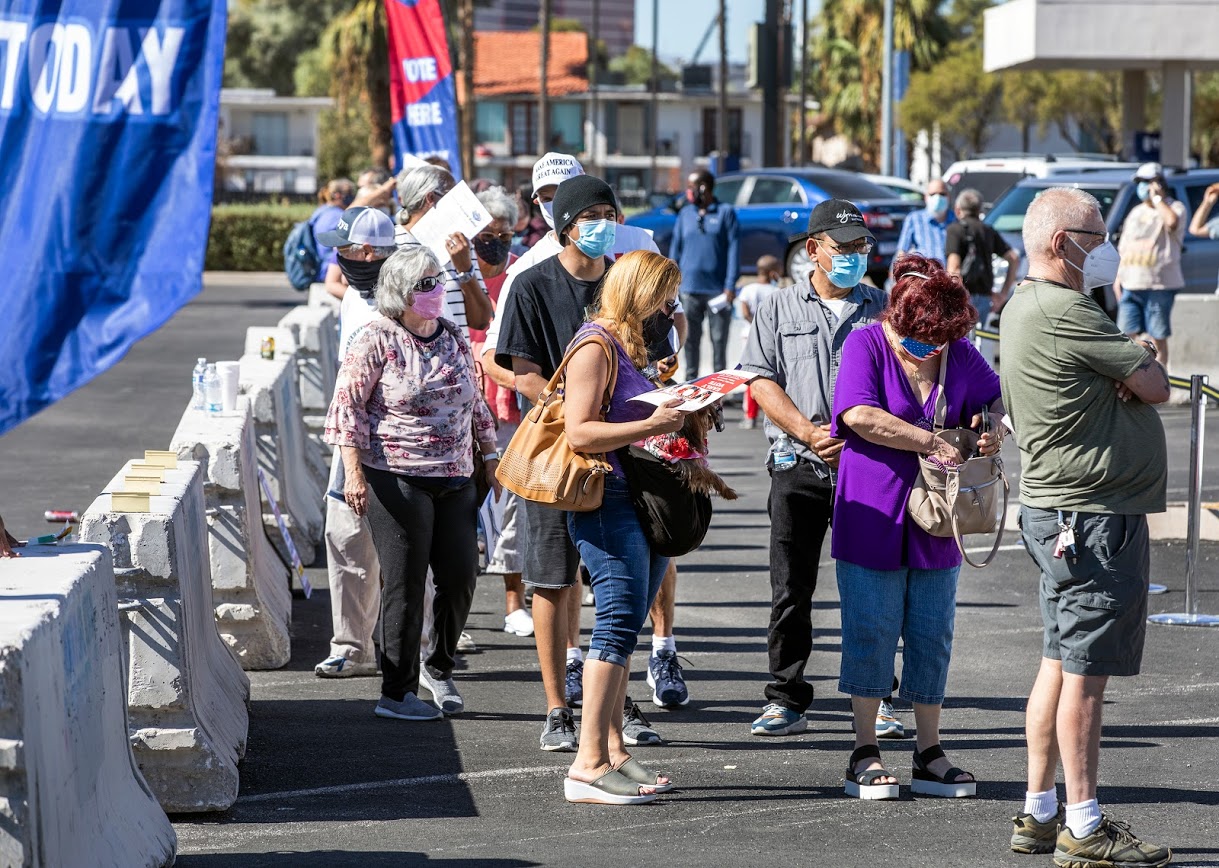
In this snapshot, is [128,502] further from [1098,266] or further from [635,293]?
[1098,266]

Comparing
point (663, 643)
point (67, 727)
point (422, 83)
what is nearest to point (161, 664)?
point (67, 727)

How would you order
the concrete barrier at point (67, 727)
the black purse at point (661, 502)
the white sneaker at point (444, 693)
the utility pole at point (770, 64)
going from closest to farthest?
1. the concrete barrier at point (67, 727)
2. the black purse at point (661, 502)
3. the white sneaker at point (444, 693)
4. the utility pole at point (770, 64)

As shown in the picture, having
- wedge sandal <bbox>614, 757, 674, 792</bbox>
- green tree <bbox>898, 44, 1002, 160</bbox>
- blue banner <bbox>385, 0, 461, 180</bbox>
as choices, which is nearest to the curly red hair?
wedge sandal <bbox>614, 757, 674, 792</bbox>

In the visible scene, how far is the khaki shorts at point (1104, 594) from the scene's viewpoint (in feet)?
16.9

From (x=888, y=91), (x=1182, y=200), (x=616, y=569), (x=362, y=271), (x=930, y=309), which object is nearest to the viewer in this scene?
(x=930, y=309)

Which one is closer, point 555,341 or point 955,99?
point 555,341

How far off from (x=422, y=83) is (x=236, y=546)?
6836 millimetres

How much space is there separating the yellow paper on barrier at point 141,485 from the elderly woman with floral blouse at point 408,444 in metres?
0.83

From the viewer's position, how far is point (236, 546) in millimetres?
7504

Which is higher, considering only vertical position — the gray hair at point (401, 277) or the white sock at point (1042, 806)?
the gray hair at point (401, 277)

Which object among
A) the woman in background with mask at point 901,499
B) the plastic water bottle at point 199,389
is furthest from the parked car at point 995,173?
the woman in background with mask at point 901,499

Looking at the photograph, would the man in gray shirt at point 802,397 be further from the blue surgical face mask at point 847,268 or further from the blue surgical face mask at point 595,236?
the blue surgical face mask at point 595,236

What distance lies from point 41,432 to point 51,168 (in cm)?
1171

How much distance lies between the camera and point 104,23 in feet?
12.9
